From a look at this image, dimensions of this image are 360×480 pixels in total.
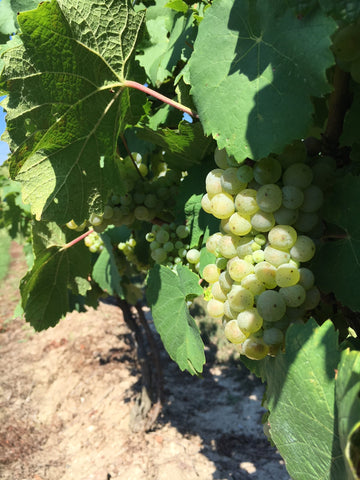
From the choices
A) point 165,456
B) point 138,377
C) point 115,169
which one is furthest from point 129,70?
point 138,377

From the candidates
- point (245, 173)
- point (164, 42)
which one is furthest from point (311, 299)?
point (164, 42)

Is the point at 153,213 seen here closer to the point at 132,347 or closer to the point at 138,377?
the point at 138,377

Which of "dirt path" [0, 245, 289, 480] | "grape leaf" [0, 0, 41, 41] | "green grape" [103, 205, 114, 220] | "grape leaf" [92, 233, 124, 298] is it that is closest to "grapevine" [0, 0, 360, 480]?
"green grape" [103, 205, 114, 220]

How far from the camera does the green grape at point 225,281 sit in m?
0.82

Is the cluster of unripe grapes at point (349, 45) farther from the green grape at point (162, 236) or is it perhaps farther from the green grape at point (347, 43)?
the green grape at point (162, 236)

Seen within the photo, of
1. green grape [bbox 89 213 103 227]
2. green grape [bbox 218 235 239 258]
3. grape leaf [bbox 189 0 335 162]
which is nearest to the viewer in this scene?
grape leaf [bbox 189 0 335 162]

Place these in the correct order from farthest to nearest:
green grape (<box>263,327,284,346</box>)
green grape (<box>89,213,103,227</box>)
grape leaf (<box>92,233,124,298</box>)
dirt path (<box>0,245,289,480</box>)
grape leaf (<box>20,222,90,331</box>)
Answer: dirt path (<box>0,245,289,480</box>)
grape leaf (<box>92,233,124,298</box>)
grape leaf (<box>20,222,90,331</box>)
green grape (<box>89,213,103,227</box>)
green grape (<box>263,327,284,346</box>)

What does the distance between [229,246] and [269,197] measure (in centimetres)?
14

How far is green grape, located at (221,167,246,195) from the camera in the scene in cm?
77

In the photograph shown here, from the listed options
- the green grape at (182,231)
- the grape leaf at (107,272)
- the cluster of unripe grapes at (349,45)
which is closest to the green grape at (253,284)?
the cluster of unripe grapes at (349,45)

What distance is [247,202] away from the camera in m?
0.75

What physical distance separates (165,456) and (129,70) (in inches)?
141

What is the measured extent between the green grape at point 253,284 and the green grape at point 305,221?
0.41 ft

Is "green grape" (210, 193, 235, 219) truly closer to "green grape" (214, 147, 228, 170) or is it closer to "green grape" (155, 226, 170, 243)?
"green grape" (214, 147, 228, 170)
